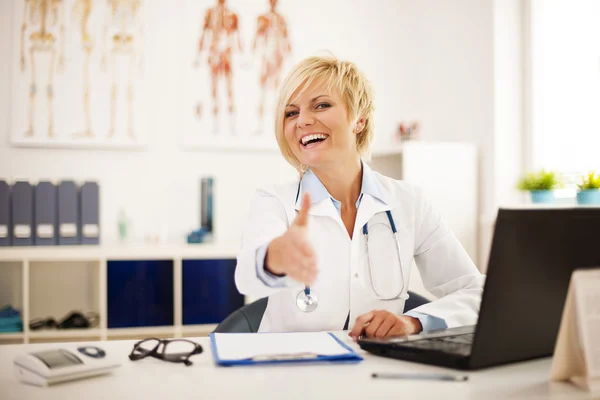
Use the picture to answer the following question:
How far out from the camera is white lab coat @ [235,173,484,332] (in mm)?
1540

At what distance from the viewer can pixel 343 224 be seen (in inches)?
63.2

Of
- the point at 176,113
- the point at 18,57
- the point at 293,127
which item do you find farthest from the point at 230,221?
the point at 293,127

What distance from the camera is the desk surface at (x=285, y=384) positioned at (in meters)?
0.85

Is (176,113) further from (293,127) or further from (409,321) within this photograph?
(409,321)

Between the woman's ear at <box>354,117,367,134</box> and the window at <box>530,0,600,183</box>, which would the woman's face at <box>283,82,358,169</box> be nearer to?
the woman's ear at <box>354,117,367,134</box>

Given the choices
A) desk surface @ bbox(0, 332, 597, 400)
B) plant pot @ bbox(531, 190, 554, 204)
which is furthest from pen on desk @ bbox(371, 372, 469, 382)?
plant pot @ bbox(531, 190, 554, 204)

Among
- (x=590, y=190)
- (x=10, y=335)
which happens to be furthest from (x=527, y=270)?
(x=10, y=335)

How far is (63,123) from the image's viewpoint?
11.4 feet

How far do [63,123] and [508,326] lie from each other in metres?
3.14

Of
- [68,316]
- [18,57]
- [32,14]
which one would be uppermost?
[32,14]

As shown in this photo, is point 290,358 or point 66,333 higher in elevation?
point 290,358

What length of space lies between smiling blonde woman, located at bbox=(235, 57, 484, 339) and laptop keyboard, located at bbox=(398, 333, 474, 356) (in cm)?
25

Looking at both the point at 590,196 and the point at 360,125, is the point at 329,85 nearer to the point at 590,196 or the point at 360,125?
the point at 360,125

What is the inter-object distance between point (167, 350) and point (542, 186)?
2.44 metres
